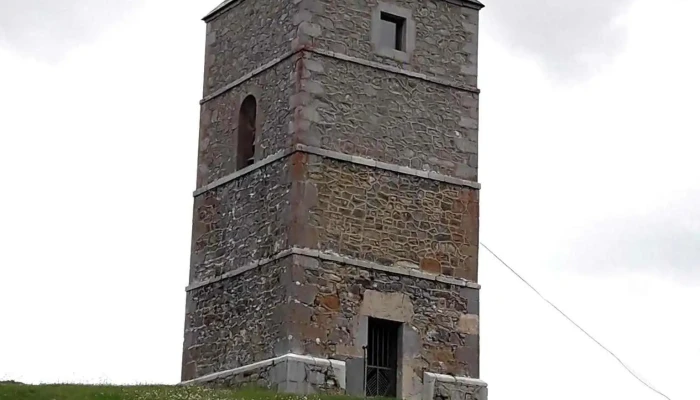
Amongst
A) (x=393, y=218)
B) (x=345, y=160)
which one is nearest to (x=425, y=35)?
(x=345, y=160)

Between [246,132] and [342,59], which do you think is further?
[246,132]

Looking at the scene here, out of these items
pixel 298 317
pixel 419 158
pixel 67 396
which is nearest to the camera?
pixel 67 396

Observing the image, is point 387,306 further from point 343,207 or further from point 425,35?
point 425,35

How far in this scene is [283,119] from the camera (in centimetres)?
2919

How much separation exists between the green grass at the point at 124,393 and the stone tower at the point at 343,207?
40.9 inches

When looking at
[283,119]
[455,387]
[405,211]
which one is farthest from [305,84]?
[455,387]

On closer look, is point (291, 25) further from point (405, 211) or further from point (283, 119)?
point (405, 211)

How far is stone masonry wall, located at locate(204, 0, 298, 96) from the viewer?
2975 cm

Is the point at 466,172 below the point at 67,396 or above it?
above

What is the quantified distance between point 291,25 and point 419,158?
298cm

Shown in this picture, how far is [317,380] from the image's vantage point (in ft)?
90.9

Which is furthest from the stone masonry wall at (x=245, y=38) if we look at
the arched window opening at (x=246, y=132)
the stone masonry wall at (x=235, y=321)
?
the stone masonry wall at (x=235, y=321)

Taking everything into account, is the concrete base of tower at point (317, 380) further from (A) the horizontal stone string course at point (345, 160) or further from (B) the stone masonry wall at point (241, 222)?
(A) the horizontal stone string course at point (345, 160)

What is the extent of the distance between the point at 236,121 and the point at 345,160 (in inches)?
101
